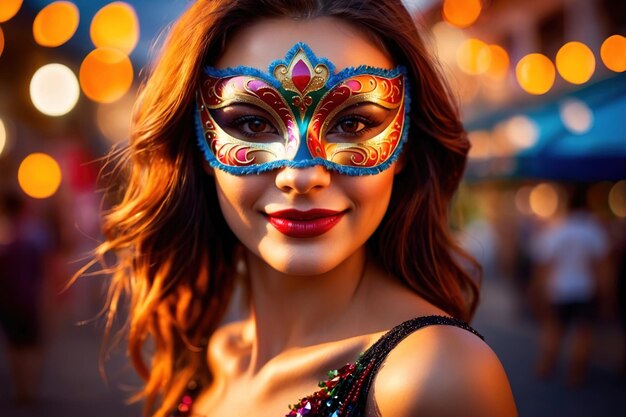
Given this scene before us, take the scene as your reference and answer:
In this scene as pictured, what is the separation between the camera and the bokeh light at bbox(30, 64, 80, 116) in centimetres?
1023

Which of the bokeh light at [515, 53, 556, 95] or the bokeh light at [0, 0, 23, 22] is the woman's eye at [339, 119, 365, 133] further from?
the bokeh light at [515, 53, 556, 95]

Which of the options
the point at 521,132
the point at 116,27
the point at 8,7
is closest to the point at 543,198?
the point at 521,132

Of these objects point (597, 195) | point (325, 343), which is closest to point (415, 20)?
point (325, 343)

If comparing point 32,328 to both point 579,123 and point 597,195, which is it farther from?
point 597,195

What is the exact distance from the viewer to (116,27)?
29.7 ft

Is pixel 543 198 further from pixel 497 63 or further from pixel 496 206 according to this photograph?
pixel 497 63

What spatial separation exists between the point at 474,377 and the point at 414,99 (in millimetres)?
951

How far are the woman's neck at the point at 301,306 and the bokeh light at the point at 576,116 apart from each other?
6.97 meters

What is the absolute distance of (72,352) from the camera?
8.78m

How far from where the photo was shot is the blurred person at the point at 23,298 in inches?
271

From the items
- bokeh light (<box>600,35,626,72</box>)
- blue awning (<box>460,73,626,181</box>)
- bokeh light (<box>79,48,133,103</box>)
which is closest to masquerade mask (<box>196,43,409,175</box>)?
blue awning (<box>460,73,626,181</box>)

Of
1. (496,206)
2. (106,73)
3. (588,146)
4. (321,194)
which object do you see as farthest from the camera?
(496,206)

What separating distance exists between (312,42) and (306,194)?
453 millimetres

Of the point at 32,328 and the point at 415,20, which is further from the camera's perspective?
the point at 32,328
